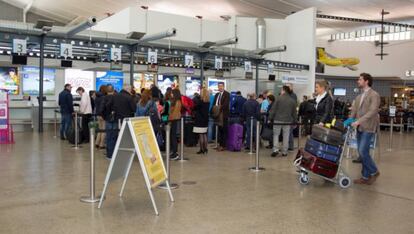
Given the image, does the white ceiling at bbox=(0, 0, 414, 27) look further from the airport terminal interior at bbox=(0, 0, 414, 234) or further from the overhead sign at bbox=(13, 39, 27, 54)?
the overhead sign at bbox=(13, 39, 27, 54)

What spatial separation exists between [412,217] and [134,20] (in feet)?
37.9

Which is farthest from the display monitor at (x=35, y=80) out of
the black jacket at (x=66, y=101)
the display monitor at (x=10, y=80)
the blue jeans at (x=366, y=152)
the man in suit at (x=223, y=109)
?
the blue jeans at (x=366, y=152)

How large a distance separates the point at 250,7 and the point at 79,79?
849cm

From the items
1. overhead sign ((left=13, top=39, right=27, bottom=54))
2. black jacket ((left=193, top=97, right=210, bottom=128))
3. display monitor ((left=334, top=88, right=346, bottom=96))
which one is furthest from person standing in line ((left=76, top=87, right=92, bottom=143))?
display monitor ((left=334, top=88, right=346, bottom=96))

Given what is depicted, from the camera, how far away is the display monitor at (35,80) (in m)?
14.9

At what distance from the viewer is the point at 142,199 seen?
4789 millimetres

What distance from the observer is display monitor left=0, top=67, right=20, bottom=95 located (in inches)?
570

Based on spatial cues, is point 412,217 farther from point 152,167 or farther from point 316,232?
point 152,167

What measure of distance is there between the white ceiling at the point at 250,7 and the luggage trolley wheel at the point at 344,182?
1343 cm

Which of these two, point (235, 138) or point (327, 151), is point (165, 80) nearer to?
point (235, 138)

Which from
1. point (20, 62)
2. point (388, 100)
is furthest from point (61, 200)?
point (388, 100)

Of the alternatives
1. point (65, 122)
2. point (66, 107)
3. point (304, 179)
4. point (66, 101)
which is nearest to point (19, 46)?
point (66, 101)

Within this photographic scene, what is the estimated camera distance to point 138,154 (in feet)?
13.9

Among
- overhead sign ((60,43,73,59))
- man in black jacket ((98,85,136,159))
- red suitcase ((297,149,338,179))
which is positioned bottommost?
red suitcase ((297,149,338,179))
